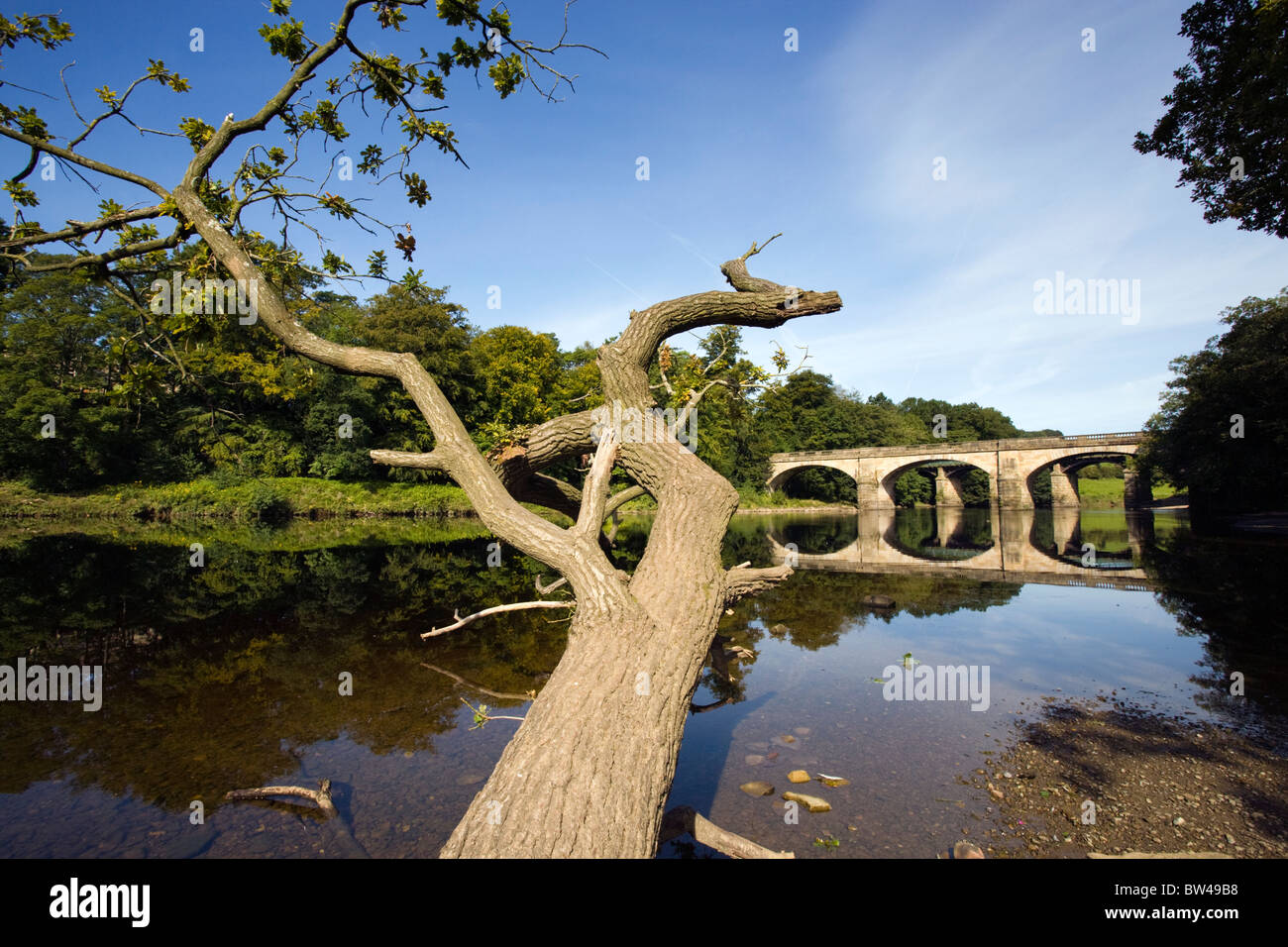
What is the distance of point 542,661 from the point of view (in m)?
7.96

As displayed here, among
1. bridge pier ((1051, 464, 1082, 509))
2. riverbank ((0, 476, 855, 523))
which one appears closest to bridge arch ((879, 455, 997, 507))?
bridge pier ((1051, 464, 1082, 509))

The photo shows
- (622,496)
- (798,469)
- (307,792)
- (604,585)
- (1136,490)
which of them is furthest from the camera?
(798,469)

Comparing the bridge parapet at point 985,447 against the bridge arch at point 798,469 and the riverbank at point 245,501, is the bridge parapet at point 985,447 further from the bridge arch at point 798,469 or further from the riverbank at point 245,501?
the riverbank at point 245,501

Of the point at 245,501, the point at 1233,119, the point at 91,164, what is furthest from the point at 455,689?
the point at 245,501

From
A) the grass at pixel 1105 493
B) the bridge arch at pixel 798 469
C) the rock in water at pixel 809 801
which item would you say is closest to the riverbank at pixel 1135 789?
the rock in water at pixel 809 801

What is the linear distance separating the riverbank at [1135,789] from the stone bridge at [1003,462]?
4745cm

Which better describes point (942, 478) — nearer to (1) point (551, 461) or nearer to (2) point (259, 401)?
(2) point (259, 401)

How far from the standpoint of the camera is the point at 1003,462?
49.7 metres

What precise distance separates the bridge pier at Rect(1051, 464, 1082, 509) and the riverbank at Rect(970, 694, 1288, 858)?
56191 mm

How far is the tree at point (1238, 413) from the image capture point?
22.8 meters

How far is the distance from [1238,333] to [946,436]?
2391 inches

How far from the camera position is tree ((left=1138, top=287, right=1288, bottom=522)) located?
22766 millimetres

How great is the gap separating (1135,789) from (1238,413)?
31.2 metres

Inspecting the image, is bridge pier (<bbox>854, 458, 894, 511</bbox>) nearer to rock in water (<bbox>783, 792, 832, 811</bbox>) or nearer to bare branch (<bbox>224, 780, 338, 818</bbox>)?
rock in water (<bbox>783, 792, 832, 811</bbox>)
